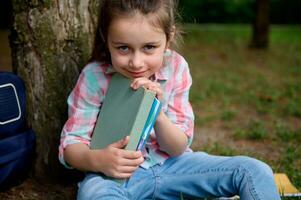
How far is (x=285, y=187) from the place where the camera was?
255 cm

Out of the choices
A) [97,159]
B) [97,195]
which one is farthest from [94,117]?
[97,195]

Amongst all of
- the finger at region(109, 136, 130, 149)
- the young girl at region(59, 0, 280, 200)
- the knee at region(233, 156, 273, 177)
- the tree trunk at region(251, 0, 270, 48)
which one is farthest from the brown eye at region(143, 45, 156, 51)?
the tree trunk at region(251, 0, 270, 48)

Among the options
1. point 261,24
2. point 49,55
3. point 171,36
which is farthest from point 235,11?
point 171,36

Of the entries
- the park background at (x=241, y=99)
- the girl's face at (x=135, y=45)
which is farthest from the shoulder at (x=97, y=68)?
the park background at (x=241, y=99)

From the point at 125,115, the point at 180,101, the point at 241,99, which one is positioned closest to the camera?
the point at 125,115

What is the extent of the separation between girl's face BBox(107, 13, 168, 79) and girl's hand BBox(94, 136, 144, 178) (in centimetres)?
31

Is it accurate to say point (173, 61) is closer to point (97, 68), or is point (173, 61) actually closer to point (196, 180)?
point (97, 68)

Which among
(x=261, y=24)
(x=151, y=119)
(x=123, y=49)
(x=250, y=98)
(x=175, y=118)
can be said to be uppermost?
(x=123, y=49)

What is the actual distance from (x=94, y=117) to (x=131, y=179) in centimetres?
31

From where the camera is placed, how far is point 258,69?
6.64 meters

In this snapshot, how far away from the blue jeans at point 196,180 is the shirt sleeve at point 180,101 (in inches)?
4.9

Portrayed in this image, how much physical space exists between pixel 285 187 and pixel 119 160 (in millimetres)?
1034

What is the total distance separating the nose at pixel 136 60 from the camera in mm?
2014

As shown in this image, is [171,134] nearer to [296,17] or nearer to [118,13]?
[118,13]
